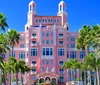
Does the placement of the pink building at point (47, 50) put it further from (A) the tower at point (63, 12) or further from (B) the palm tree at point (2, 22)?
(B) the palm tree at point (2, 22)

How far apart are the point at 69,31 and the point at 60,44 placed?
21.0 ft

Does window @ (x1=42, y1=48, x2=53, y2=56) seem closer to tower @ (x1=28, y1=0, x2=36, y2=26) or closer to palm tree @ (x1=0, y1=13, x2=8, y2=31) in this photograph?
tower @ (x1=28, y1=0, x2=36, y2=26)

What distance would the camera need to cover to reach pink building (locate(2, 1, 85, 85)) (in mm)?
97012

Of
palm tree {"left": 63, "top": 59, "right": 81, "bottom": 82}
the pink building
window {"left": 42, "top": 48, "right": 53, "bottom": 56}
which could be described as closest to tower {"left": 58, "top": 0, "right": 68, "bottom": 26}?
the pink building

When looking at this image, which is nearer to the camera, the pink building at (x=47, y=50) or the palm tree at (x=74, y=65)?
the palm tree at (x=74, y=65)

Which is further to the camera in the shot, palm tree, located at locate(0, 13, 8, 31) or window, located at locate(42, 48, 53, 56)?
window, located at locate(42, 48, 53, 56)

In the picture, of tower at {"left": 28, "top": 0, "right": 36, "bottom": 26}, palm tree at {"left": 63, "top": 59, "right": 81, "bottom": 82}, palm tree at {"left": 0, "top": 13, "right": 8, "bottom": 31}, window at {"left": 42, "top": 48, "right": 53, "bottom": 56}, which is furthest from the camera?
tower at {"left": 28, "top": 0, "right": 36, "bottom": 26}

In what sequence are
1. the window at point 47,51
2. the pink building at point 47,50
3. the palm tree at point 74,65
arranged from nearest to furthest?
the palm tree at point 74,65 → the pink building at point 47,50 → the window at point 47,51

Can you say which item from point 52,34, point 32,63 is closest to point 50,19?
point 52,34

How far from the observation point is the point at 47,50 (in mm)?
99188

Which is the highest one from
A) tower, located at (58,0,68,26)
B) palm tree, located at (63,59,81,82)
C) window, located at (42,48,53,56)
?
tower, located at (58,0,68,26)

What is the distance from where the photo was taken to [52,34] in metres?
100

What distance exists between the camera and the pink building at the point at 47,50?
9701 centimetres

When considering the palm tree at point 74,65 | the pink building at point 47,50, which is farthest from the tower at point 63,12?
the palm tree at point 74,65
